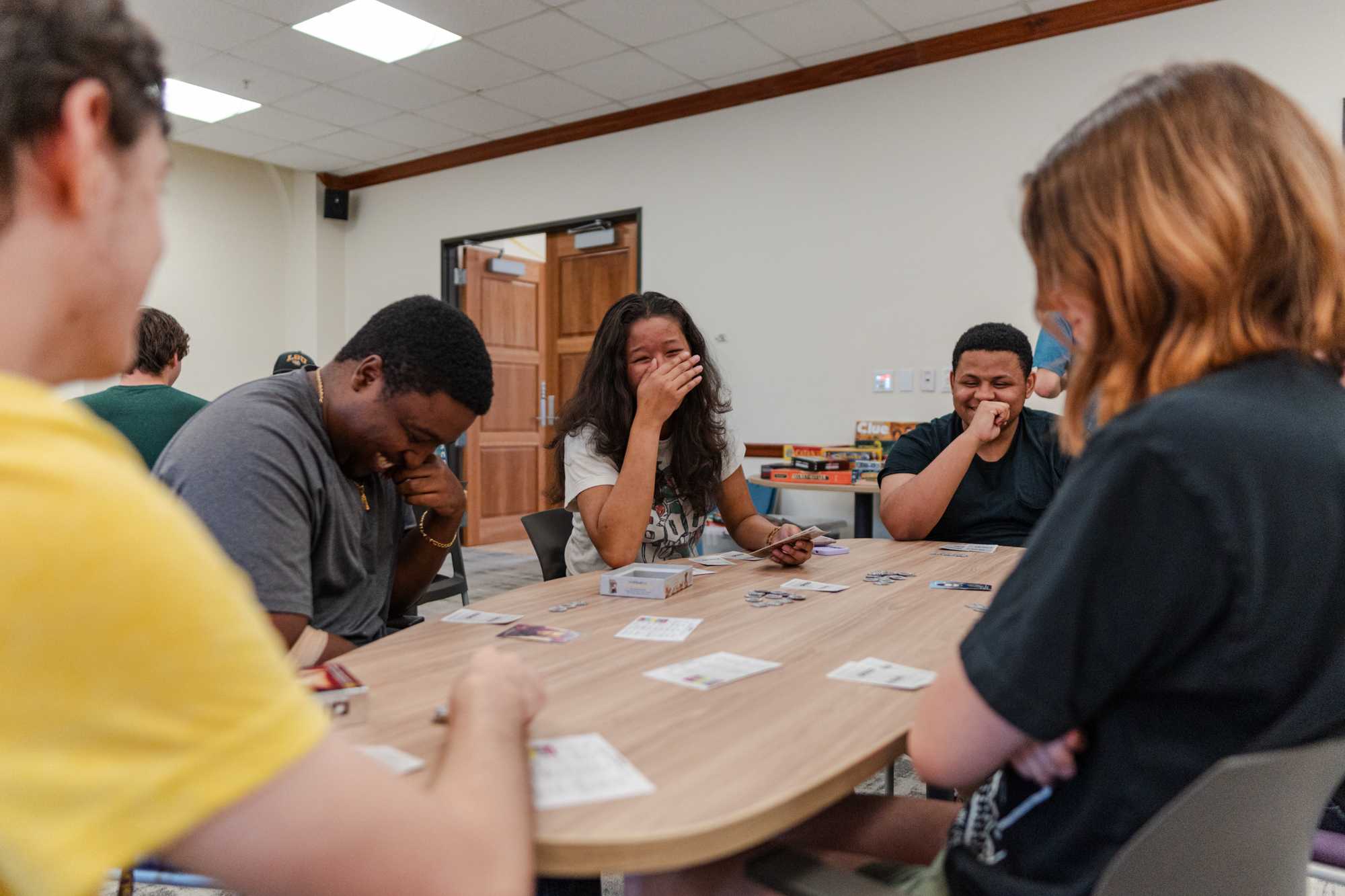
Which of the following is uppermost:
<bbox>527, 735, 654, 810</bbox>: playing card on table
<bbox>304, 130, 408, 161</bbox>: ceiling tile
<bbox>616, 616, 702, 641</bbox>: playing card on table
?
<bbox>304, 130, 408, 161</bbox>: ceiling tile

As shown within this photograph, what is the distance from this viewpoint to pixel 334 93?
17.4 feet

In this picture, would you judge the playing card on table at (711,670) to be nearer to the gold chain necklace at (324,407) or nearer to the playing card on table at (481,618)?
Answer: the playing card on table at (481,618)

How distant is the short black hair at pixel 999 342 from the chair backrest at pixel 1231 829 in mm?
1915

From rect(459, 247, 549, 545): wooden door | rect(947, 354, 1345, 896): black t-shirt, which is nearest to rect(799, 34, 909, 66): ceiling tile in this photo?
rect(459, 247, 549, 545): wooden door

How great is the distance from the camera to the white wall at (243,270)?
6.55m

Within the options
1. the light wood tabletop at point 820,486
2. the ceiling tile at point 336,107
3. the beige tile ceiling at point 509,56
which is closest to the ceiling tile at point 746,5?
the beige tile ceiling at point 509,56

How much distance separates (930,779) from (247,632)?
0.63 metres

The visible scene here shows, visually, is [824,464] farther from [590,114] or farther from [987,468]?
[590,114]

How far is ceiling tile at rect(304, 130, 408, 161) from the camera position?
6.14 meters

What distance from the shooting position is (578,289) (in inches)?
253

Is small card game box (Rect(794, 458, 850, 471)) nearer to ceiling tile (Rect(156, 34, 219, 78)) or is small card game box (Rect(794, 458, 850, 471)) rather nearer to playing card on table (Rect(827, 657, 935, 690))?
playing card on table (Rect(827, 657, 935, 690))

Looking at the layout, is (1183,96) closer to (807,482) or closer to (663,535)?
(663,535)

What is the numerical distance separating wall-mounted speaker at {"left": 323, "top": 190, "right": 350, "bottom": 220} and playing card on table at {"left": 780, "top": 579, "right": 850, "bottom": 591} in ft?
21.0

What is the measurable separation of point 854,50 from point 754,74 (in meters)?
0.61
